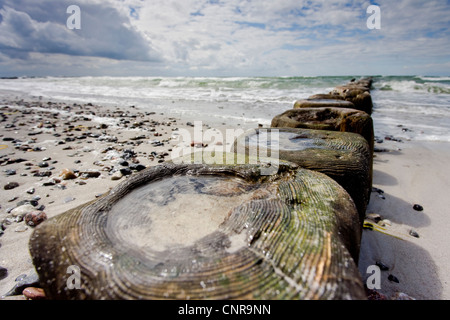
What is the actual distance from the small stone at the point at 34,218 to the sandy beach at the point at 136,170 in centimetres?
5

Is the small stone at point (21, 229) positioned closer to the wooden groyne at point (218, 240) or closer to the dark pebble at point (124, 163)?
the wooden groyne at point (218, 240)

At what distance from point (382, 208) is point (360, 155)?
4.17ft

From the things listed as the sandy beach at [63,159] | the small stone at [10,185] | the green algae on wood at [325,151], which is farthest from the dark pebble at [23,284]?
the small stone at [10,185]

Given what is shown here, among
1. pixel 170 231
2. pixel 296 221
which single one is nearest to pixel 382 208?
pixel 296 221

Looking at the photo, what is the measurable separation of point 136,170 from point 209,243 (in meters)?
3.25

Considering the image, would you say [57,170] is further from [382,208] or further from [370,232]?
[382,208]

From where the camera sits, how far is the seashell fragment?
3.21 ft

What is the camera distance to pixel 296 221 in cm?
130

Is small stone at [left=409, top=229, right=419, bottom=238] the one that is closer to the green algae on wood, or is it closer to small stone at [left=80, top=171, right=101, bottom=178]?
the green algae on wood

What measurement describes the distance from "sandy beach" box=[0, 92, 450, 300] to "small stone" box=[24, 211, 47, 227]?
0.16 ft

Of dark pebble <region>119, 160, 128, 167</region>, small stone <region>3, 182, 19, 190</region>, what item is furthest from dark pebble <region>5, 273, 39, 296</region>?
dark pebble <region>119, 160, 128, 167</region>

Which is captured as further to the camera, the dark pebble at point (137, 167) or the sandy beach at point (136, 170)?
the dark pebble at point (137, 167)

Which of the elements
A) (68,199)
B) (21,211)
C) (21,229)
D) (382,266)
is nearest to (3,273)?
(21,229)

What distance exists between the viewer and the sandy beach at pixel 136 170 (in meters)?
2.14
